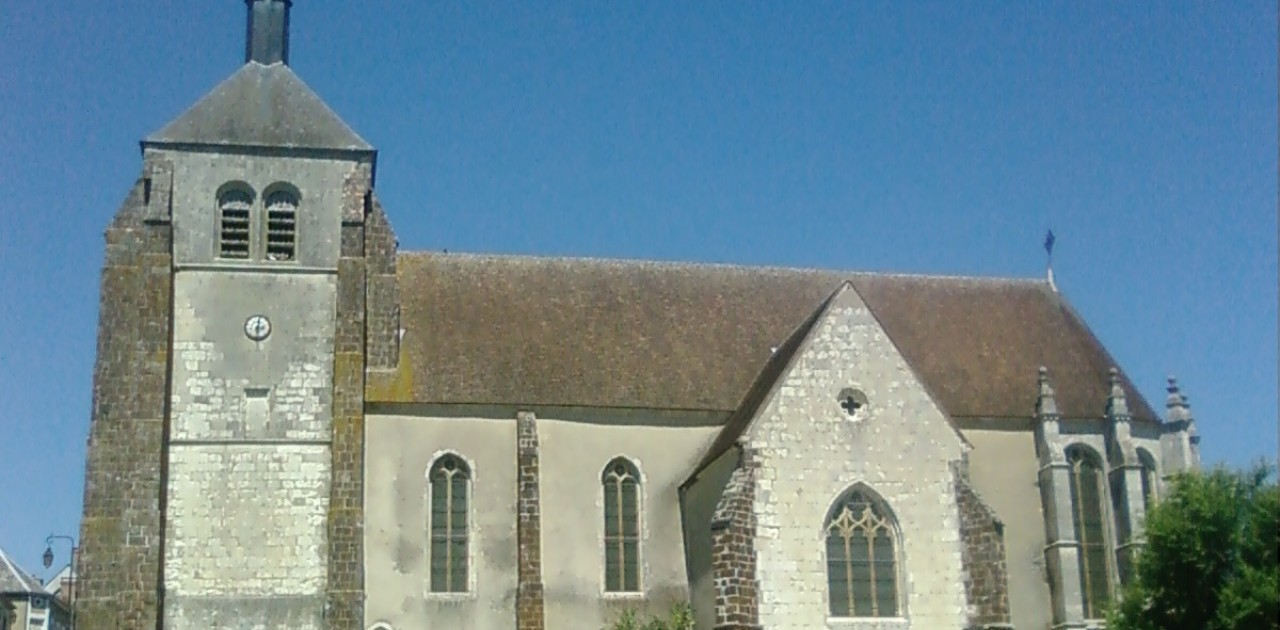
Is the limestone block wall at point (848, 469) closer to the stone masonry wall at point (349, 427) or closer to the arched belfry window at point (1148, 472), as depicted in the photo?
the arched belfry window at point (1148, 472)

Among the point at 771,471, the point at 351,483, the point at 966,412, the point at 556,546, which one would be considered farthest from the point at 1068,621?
the point at 351,483

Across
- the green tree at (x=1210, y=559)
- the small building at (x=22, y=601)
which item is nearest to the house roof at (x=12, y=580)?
the small building at (x=22, y=601)

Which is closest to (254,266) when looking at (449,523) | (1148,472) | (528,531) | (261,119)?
(261,119)

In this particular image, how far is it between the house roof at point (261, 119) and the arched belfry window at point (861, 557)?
12.7 metres

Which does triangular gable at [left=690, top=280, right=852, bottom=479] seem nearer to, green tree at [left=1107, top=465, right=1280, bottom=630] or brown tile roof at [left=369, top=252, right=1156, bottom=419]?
brown tile roof at [left=369, top=252, right=1156, bottom=419]

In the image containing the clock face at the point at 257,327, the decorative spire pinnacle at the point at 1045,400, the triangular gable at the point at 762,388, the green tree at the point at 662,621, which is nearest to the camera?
the triangular gable at the point at 762,388

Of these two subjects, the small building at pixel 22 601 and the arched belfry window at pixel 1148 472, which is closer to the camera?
the arched belfry window at pixel 1148 472

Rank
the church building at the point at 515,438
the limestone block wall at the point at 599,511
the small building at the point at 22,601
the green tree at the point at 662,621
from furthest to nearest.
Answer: the small building at the point at 22,601 < the limestone block wall at the point at 599,511 < the green tree at the point at 662,621 < the church building at the point at 515,438

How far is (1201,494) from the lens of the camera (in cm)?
2336

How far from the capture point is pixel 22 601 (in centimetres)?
5638

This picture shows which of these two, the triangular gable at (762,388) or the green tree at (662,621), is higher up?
the triangular gable at (762,388)

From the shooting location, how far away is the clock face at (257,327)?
30.2 metres

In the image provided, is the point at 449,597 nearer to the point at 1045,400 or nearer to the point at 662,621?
the point at 662,621

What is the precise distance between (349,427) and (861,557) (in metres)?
10.2
